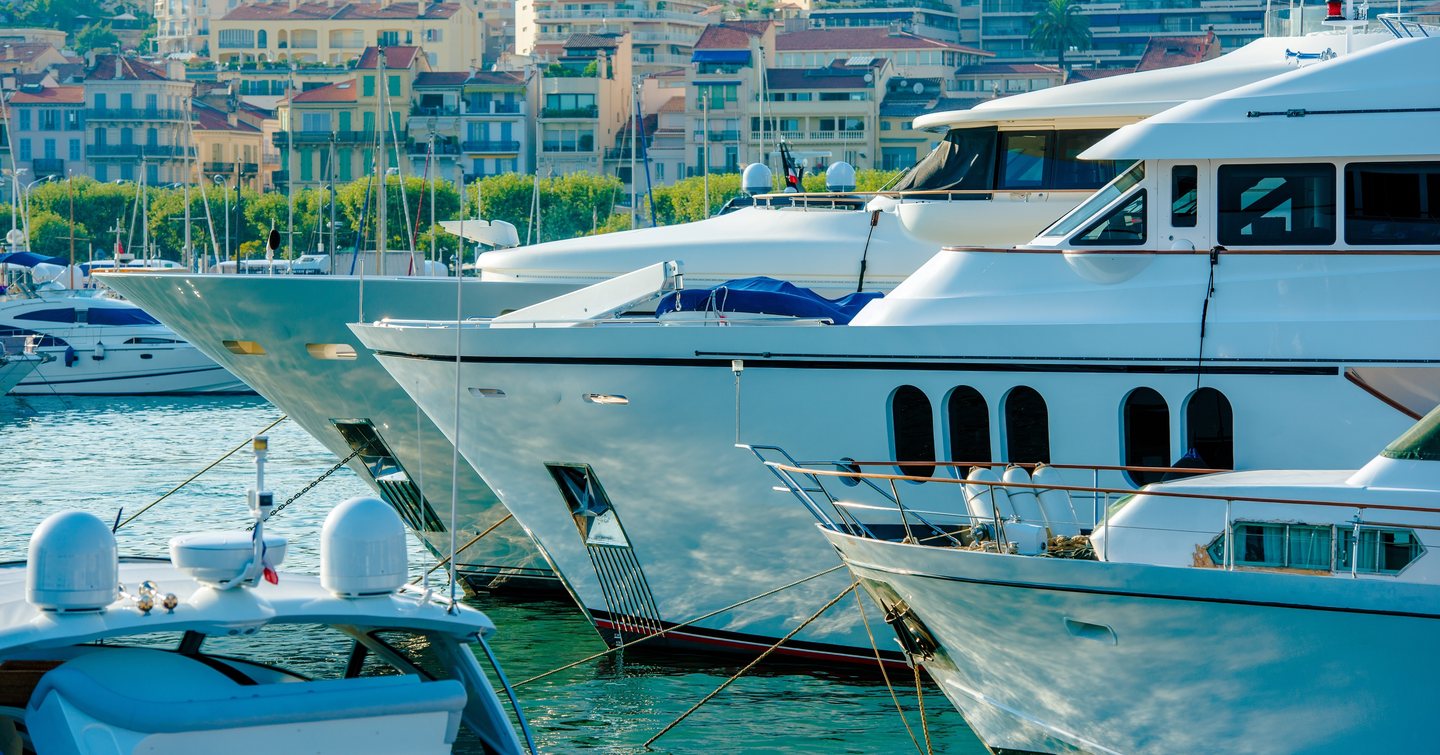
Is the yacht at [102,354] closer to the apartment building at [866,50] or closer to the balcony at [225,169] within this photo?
the balcony at [225,169]

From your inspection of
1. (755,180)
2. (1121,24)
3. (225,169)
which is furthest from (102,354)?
(1121,24)

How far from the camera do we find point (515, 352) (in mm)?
14383

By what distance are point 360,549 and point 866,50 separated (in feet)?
355

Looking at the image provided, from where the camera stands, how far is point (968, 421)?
13.5 meters

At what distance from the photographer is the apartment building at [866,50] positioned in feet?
374

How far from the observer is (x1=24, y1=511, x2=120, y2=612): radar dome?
7.33m

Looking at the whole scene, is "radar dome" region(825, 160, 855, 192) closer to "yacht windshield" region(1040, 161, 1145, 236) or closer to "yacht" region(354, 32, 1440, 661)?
"yacht" region(354, 32, 1440, 661)

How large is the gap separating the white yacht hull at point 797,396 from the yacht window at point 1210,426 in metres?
0.07

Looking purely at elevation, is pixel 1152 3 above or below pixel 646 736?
above

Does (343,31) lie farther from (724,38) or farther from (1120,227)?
(1120,227)

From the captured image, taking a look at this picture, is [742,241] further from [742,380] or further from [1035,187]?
[742,380]

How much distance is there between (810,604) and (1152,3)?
5371 inches

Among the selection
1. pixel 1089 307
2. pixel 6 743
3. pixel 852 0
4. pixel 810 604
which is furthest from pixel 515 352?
pixel 852 0

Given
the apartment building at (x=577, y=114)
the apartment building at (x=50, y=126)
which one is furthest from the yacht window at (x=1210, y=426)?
the apartment building at (x=50, y=126)
